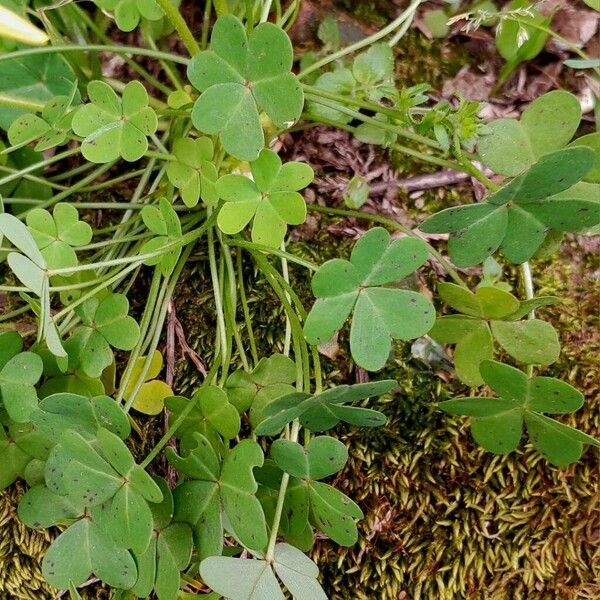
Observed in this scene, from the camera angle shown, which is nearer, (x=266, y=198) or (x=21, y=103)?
(x=266, y=198)

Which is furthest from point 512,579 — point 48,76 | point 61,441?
point 48,76

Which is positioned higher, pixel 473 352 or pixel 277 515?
pixel 473 352

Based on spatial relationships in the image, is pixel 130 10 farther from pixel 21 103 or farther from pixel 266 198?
pixel 266 198

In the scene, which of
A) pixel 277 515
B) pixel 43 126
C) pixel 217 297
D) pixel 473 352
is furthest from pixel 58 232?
pixel 473 352

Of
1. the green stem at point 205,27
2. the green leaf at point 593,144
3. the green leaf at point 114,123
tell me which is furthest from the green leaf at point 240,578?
the green stem at point 205,27

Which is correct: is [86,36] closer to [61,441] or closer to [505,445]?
[61,441]

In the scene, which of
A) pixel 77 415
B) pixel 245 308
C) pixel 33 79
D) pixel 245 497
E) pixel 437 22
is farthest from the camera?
pixel 437 22
